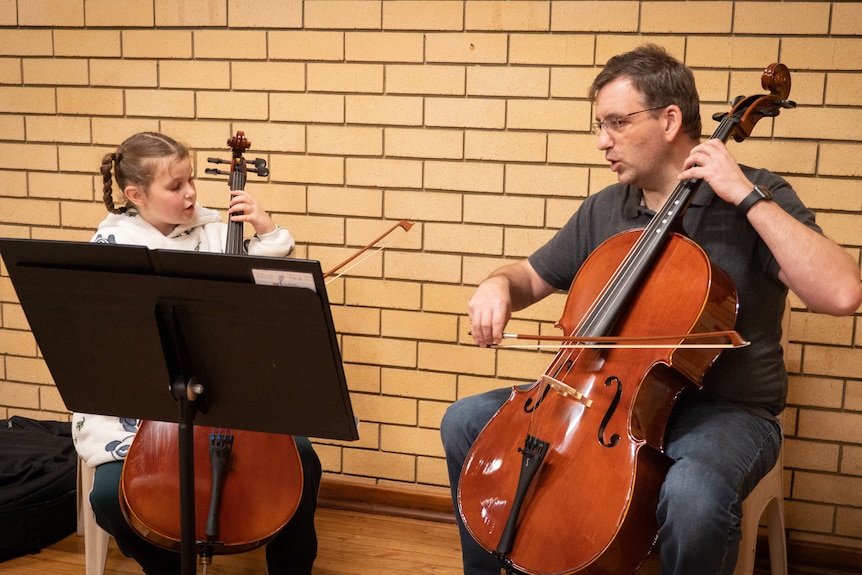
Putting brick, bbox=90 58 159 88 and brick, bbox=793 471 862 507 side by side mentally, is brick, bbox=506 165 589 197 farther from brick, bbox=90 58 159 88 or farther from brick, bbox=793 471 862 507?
brick, bbox=90 58 159 88

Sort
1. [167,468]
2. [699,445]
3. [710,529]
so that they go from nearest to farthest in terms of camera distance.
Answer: [710,529]
[699,445]
[167,468]

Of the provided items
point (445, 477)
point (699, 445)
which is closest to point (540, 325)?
point (445, 477)

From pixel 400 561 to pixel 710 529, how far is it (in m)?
1.12

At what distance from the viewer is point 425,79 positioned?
8.52ft

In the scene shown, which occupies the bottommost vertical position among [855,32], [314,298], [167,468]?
[167,468]

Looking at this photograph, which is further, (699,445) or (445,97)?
(445,97)

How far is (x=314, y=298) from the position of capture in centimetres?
140

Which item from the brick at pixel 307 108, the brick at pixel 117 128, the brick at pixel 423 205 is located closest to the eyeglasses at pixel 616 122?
the brick at pixel 423 205

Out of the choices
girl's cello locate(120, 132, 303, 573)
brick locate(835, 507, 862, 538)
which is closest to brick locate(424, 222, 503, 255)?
girl's cello locate(120, 132, 303, 573)

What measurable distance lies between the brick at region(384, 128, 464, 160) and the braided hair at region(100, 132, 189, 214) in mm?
633

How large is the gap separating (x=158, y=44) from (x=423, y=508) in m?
1.63

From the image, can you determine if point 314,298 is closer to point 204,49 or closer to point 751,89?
point 751,89

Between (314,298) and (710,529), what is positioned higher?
(314,298)

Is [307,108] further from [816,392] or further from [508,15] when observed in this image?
[816,392]
